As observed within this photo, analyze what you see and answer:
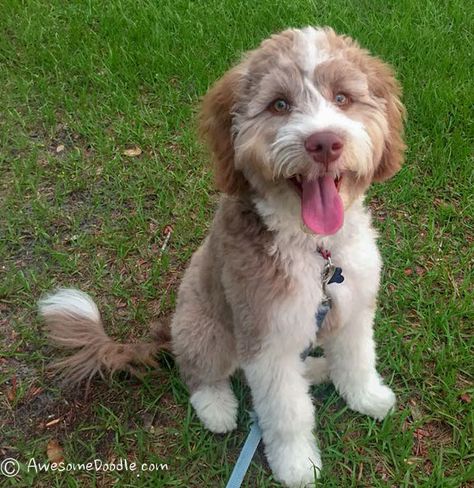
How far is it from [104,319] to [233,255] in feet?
3.94

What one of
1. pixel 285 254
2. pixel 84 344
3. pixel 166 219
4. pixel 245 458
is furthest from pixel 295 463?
pixel 166 219

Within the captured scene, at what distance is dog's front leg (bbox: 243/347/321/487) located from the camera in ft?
7.38

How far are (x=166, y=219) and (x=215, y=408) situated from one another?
1.32 m

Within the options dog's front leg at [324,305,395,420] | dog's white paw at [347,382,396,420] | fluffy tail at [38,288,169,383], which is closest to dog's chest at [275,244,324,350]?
dog's front leg at [324,305,395,420]

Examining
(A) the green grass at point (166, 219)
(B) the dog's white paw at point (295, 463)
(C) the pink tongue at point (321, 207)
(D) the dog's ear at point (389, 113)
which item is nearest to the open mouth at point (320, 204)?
(C) the pink tongue at point (321, 207)

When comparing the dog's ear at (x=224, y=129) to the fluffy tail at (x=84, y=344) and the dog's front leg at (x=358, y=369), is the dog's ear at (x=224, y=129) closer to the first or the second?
the dog's front leg at (x=358, y=369)

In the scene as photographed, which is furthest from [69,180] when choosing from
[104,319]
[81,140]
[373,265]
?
[373,265]

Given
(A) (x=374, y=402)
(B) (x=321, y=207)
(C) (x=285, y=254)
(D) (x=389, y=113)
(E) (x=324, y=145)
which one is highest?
(E) (x=324, y=145)

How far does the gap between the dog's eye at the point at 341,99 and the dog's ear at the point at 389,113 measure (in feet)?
0.44

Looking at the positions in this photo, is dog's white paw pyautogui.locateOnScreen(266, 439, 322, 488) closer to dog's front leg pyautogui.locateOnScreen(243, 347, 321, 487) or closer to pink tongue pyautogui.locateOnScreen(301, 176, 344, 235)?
dog's front leg pyautogui.locateOnScreen(243, 347, 321, 487)

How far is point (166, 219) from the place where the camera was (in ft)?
11.7

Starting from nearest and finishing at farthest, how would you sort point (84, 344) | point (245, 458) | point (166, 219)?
point (245, 458), point (84, 344), point (166, 219)

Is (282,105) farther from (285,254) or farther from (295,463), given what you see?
(295,463)

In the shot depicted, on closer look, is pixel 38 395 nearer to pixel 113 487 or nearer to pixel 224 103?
pixel 113 487
